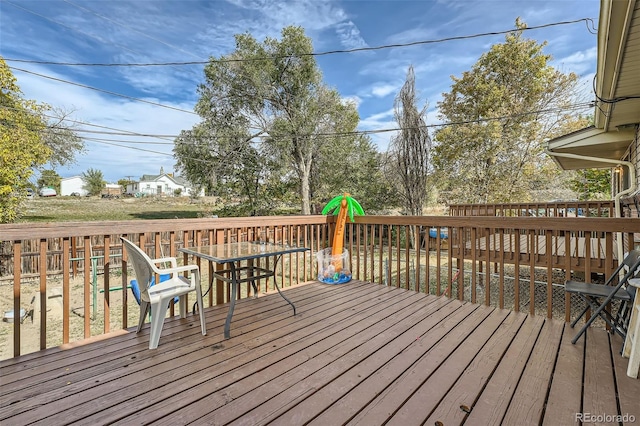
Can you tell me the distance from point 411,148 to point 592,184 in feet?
25.1

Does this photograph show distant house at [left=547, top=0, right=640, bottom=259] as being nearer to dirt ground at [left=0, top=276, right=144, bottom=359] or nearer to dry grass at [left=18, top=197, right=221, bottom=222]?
dirt ground at [left=0, top=276, right=144, bottom=359]

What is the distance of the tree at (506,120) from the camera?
1061cm

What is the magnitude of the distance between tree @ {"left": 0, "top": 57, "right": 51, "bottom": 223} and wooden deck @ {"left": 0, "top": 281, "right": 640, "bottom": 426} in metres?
9.92

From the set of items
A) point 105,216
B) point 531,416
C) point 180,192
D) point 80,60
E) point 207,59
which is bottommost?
point 531,416

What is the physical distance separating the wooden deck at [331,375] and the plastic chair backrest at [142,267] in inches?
17.4

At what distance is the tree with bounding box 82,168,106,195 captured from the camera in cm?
3622

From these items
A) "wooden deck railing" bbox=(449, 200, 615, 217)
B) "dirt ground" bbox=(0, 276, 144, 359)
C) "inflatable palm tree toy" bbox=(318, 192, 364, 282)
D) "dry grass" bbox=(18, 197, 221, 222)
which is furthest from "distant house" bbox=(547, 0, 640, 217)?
"dry grass" bbox=(18, 197, 221, 222)

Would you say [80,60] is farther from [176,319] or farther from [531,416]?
[531,416]

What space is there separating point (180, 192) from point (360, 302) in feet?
117

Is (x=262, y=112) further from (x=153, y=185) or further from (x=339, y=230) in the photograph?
(x=153, y=185)

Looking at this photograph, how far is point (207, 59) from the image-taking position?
1226cm

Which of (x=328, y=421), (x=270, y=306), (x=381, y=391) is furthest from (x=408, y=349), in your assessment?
(x=270, y=306)

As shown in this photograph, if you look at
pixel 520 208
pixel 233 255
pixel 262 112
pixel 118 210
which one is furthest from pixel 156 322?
pixel 118 210

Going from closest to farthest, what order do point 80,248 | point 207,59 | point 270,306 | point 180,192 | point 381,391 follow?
point 381,391 < point 270,306 < point 80,248 < point 207,59 < point 180,192
